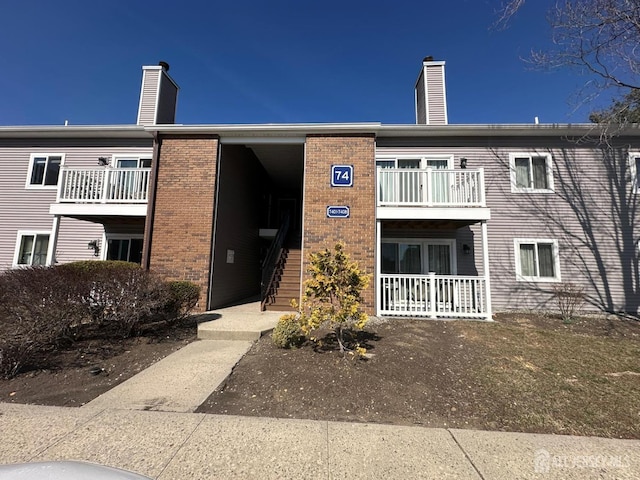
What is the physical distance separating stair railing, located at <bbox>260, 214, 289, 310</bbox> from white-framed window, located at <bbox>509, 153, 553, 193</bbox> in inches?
333

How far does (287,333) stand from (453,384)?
2.78 m

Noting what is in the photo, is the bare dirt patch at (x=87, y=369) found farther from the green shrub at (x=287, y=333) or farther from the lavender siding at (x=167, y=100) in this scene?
the lavender siding at (x=167, y=100)

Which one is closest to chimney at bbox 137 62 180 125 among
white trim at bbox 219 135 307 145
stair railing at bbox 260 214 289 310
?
white trim at bbox 219 135 307 145

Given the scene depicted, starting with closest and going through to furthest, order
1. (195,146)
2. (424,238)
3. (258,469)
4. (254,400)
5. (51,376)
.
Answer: (258,469) < (254,400) < (51,376) < (195,146) < (424,238)

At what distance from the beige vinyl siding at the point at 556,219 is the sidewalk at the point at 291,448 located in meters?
7.50

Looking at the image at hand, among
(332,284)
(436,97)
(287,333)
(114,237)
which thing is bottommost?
(287,333)

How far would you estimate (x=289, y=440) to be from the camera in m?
2.96

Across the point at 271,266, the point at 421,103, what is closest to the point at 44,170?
the point at 271,266

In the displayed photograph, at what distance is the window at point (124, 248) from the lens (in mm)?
10967

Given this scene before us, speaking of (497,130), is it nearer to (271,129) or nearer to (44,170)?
(271,129)

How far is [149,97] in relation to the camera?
11.8m

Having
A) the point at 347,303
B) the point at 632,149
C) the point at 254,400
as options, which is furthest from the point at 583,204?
the point at 254,400

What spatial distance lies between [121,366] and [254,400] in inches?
107

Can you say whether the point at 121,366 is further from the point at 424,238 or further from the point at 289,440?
the point at 424,238
